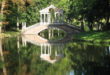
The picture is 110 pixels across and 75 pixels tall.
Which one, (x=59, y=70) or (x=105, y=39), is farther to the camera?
(x=105, y=39)

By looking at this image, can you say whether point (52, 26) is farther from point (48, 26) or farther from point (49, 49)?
point (49, 49)

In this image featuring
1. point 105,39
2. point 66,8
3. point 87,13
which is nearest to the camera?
point 105,39

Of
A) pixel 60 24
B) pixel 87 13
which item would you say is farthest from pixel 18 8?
pixel 87 13

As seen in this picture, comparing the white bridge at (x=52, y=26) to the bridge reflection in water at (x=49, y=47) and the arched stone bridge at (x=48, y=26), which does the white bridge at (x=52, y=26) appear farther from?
the bridge reflection in water at (x=49, y=47)

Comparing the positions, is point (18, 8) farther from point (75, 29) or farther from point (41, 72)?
point (41, 72)

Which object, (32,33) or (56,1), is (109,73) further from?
(56,1)

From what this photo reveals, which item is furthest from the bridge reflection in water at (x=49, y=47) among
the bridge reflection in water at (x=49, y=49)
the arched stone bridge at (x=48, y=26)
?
the arched stone bridge at (x=48, y=26)

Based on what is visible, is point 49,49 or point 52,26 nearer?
point 49,49

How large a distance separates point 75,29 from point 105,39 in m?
28.6

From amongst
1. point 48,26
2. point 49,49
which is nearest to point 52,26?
point 48,26

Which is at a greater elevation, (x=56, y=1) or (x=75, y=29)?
(x=56, y=1)

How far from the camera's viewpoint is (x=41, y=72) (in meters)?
16.7

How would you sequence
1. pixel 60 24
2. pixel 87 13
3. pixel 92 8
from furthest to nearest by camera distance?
pixel 60 24, pixel 87 13, pixel 92 8

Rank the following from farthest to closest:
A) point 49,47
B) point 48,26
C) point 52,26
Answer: point 48,26 < point 52,26 < point 49,47
